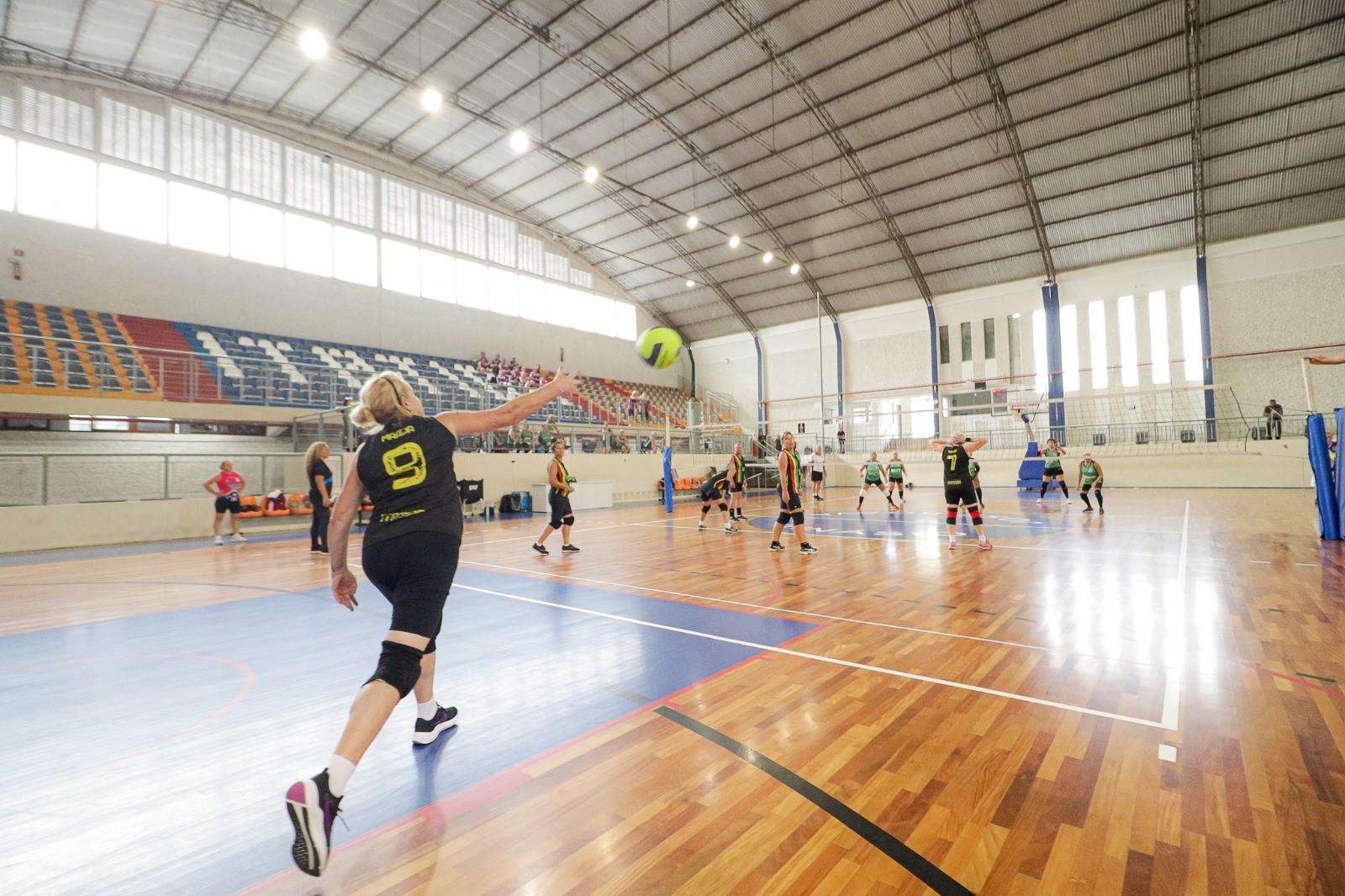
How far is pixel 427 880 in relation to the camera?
2.14 meters

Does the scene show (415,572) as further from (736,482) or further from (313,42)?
(313,42)

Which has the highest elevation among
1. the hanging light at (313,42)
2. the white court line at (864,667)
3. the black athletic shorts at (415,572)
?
the hanging light at (313,42)

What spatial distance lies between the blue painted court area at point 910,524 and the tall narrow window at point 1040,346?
15664 mm

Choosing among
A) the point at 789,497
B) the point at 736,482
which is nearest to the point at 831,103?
the point at 736,482

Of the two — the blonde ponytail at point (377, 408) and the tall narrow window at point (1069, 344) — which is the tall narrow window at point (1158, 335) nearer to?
the tall narrow window at point (1069, 344)

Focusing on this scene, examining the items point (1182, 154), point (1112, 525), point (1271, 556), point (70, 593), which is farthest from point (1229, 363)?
point (70, 593)

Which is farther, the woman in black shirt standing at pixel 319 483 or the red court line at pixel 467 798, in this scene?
the woman in black shirt standing at pixel 319 483

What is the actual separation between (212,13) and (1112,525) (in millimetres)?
27324

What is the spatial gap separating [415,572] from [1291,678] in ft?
17.6

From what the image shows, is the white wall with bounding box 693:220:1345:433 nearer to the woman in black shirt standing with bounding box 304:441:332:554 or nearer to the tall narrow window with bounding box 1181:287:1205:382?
→ the tall narrow window with bounding box 1181:287:1205:382

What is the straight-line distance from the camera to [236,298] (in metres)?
21.9

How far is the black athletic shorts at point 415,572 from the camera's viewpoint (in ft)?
8.59

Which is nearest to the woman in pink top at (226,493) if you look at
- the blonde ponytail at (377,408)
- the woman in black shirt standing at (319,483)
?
the woman in black shirt standing at (319,483)

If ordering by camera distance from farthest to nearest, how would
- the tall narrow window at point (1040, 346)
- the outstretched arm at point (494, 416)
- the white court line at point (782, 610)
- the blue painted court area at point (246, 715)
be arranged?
the tall narrow window at point (1040, 346), the white court line at point (782, 610), the outstretched arm at point (494, 416), the blue painted court area at point (246, 715)
